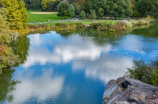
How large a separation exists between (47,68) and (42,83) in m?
4.18

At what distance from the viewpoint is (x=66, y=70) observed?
69.6 feet

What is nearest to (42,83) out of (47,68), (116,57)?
(47,68)

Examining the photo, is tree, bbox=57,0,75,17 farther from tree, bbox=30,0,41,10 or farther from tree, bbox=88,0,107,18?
tree, bbox=30,0,41,10

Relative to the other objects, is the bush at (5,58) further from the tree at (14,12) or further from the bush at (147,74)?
the tree at (14,12)

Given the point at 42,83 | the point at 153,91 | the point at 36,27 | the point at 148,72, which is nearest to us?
the point at 153,91

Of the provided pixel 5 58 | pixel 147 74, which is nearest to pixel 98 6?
pixel 5 58

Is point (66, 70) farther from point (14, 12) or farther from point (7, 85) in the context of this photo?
point (14, 12)

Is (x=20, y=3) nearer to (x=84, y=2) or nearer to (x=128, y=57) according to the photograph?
(x=128, y=57)

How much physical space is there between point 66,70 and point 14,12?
26237 millimetres

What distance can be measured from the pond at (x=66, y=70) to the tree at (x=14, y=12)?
9.34 metres

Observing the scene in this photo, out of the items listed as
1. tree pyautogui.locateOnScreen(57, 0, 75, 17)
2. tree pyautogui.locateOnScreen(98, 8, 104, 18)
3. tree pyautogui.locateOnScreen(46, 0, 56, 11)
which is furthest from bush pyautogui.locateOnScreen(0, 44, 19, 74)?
tree pyautogui.locateOnScreen(46, 0, 56, 11)

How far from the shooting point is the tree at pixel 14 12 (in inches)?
1559

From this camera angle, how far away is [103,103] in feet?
44.7

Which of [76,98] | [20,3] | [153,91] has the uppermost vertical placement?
[20,3]
